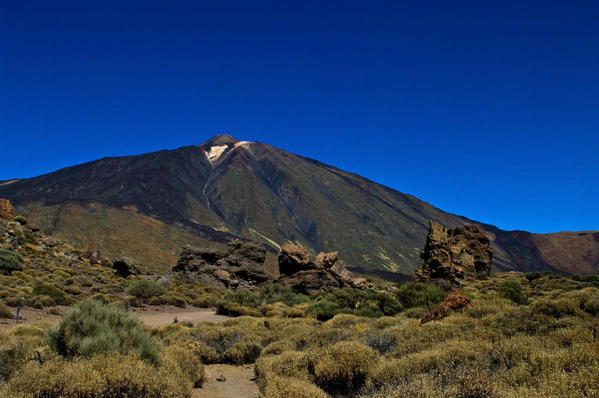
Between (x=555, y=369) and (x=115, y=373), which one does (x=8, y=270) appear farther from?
(x=555, y=369)

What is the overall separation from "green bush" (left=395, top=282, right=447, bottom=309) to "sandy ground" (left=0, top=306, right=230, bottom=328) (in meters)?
9.74

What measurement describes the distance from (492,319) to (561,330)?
1830 mm

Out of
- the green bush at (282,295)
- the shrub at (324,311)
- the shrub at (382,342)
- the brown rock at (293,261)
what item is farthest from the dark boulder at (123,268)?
the shrub at (382,342)

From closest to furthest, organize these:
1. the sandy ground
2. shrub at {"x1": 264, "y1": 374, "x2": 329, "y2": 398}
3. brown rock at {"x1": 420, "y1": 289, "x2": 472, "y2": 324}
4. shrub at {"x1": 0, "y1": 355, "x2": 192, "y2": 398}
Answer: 1. shrub at {"x1": 0, "y1": 355, "x2": 192, "y2": 398}
2. shrub at {"x1": 264, "y1": 374, "x2": 329, "y2": 398}
3. brown rock at {"x1": 420, "y1": 289, "x2": 472, "y2": 324}
4. the sandy ground

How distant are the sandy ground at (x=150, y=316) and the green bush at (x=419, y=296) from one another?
9743 mm

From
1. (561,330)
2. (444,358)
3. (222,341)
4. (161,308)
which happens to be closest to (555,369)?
(444,358)

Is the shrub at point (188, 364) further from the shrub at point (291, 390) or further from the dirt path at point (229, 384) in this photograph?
the shrub at point (291, 390)

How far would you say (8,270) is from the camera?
25.0m

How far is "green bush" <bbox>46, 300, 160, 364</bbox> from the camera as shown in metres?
6.31

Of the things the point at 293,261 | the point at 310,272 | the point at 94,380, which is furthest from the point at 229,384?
the point at 293,261

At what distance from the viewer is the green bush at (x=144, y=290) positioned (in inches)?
1075

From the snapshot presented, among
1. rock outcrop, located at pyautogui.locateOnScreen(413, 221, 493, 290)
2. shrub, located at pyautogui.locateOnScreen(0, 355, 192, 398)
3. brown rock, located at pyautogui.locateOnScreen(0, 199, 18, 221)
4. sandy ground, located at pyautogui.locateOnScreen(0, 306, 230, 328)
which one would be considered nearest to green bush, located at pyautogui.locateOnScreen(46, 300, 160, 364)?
shrub, located at pyautogui.locateOnScreen(0, 355, 192, 398)

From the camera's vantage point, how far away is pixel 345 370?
280 inches

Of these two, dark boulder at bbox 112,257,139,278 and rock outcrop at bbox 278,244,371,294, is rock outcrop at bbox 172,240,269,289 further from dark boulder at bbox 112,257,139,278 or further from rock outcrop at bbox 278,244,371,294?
dark boulder at bbox 112,257,139,278
